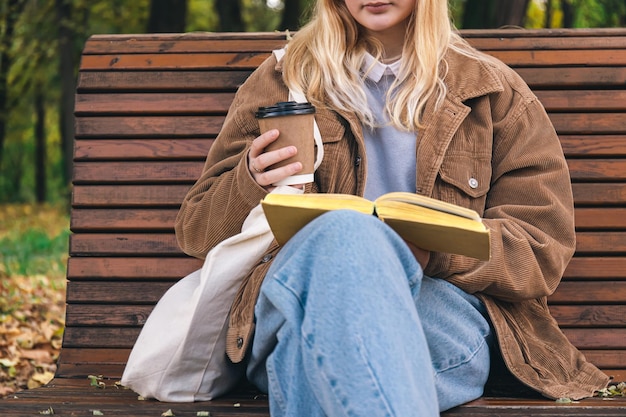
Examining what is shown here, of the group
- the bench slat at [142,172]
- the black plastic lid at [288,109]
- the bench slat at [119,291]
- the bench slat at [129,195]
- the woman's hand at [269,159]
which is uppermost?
the black plastic lid at [288,109]

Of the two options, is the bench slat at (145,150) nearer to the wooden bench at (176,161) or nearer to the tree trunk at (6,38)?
the wooden bench at (176,161)

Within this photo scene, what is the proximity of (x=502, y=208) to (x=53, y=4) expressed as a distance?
1304 cm

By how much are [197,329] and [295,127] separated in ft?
2.04

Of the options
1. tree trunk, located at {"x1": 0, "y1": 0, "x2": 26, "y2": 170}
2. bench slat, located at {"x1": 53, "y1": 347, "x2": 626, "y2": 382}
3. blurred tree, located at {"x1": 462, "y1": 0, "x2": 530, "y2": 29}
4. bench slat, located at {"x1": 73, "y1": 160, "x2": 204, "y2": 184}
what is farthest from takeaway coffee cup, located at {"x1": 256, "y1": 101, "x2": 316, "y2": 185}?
tree trunk, located at {"x1": 0, "y1": 0, "x2": 26, "y2": 170}

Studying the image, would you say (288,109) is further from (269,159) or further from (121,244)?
(121,244)

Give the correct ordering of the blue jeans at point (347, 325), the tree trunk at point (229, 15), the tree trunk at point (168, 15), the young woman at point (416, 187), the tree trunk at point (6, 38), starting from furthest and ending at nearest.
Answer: the tree trunk at point (6, 38), the tree trunk at point (229, 15), the tree trunk at point (168, 15), the young woman at point (416, 187), the blue jeans at point (347, 325)

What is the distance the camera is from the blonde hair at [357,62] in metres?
2.86

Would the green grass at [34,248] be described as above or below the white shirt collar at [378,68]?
below

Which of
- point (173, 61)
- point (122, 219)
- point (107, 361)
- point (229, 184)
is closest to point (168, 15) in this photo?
point (173, 61)

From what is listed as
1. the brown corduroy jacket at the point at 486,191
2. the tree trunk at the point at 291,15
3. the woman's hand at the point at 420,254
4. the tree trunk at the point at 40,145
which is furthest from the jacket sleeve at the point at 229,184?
the tree trunk at the point at 40,145

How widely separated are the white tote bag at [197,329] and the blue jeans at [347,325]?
25 centimetres

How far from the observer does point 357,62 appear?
2988mm

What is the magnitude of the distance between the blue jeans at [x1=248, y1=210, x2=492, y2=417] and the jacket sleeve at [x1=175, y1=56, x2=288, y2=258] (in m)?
0.38

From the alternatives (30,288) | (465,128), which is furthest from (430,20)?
(30,288)
